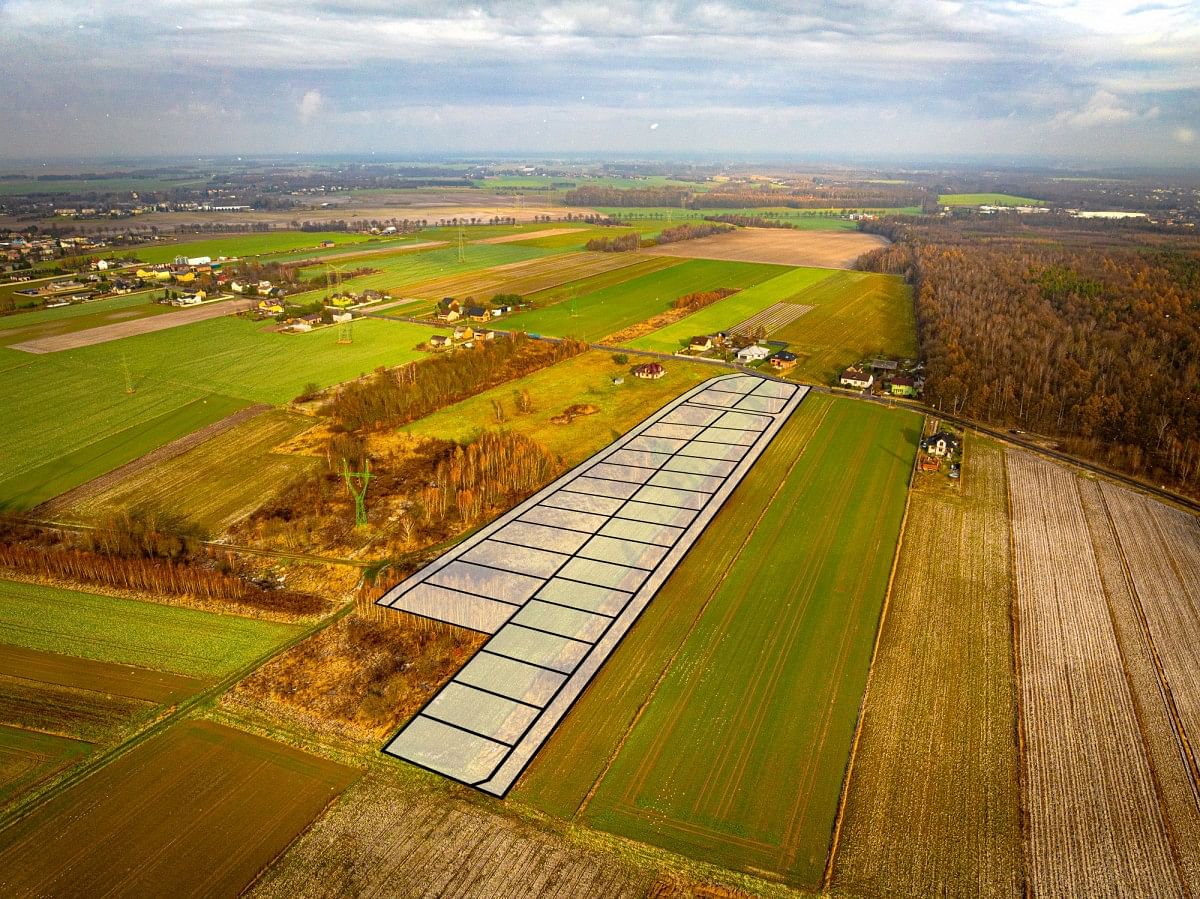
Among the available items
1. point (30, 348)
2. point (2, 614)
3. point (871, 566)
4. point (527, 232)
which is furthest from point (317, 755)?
point (527, 232)

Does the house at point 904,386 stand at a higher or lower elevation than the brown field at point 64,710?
higher

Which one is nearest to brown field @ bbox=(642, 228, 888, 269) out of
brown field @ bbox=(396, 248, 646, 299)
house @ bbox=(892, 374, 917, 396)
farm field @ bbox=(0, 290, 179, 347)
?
brown field @ bbox=(396, 248, 646, 299)

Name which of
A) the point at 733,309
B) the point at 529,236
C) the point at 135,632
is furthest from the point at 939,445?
the point at 529,236

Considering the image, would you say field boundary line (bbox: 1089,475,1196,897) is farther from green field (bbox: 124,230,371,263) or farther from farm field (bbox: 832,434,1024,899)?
green field (bbox: 124,230,371,263)

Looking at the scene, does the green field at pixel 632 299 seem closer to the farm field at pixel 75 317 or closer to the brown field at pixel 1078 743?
the farm field at pixel 75 317

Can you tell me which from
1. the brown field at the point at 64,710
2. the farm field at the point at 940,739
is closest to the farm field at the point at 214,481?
the brown field at the point at 64,710
